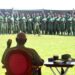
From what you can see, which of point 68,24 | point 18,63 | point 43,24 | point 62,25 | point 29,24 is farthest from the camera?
point 29,24

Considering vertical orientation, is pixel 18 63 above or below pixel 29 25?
above

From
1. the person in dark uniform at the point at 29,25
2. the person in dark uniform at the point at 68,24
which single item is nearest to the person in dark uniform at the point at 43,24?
the person in dark uniform at the point at 29,25

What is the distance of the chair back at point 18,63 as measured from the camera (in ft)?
27.3

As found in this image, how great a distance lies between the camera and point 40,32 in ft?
103

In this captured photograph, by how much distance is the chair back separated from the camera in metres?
8.32

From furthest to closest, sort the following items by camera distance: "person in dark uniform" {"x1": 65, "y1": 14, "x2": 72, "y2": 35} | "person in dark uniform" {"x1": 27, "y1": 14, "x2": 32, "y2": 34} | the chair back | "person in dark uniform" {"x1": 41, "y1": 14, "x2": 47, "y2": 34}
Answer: "person in dark uniform" {"x1": 27, "y1": 14, "x2": 32, "y2": 34}, "person in dark uniform" {"x1": 41, "y1": 14, "x2": 47, "y2": 34}, "person in dark uniform" {"x1": 65, "y1": 14, "x2": 72, "y2": 35}, the chair back

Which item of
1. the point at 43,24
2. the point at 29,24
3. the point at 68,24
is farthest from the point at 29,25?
the point at 68,24

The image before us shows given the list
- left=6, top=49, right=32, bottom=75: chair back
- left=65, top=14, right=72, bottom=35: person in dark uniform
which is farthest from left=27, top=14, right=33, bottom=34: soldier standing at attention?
left=6, top=49, right=32, bottom=75: chair back

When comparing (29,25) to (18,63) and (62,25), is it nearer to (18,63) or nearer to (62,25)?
(62,25)

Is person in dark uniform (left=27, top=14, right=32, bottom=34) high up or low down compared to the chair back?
down

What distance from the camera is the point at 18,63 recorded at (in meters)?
8.32

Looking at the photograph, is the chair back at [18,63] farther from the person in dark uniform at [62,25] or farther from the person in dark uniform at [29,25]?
the person in dark uniform at [29,25]

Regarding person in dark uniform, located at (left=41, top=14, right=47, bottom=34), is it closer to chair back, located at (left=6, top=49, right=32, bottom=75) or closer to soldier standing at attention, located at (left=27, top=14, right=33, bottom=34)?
soldier standing at attention, located at (left=27, top=14, right=33, bottom=34)

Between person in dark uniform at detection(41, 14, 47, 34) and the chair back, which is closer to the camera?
the chair back
